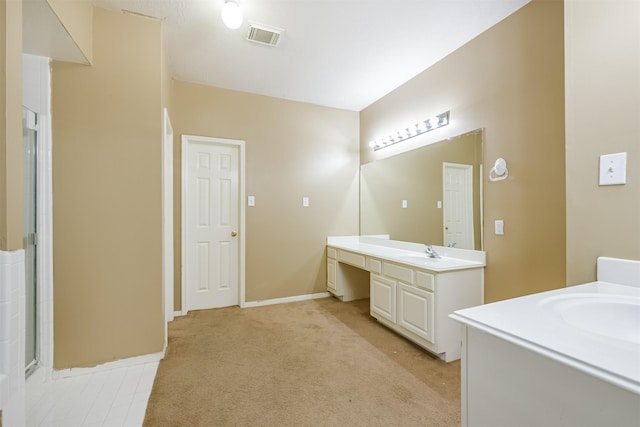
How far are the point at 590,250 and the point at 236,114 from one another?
10.4 feet

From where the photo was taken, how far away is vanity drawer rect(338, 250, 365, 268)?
291 centimetres

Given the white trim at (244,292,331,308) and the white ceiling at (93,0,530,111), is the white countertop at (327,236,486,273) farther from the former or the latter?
the white ceiling at (93,0,530,111)

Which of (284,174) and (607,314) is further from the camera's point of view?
(284,174)

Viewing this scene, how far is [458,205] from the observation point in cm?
240

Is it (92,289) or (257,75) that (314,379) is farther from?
(257,75)

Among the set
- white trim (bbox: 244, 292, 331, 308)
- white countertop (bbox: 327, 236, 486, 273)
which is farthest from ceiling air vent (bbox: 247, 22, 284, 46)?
white trim (bbox: 244, 292, 331, 308)

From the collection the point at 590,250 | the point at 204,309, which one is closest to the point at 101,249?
the point at 204,309

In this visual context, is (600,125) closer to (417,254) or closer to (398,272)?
(398,272)

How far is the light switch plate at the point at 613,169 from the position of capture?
3.44 ft

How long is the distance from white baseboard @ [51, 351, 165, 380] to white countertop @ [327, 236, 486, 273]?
198 cm

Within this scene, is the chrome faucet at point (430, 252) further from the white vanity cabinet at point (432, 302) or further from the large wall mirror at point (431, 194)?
the white vanity cabinet at point (432, 302)

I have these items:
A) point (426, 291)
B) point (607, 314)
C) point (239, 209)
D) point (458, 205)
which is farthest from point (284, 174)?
point (607, 314)

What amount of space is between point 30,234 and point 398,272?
261 centimetres

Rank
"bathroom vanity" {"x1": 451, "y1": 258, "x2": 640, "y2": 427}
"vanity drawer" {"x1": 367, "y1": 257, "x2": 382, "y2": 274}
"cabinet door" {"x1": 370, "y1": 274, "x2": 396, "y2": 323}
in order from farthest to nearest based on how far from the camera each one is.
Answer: "vanity drawer" {"x1": 367, "y1": 257, "x2": 382, "y2": 274}
"cabinet door" {"x1": 370, "y1": 274, "x2": 396, "y2": 323}
"bathroom vanity" {"x1": 451, "y1": 258, "x2": 640, "y2": 427}
